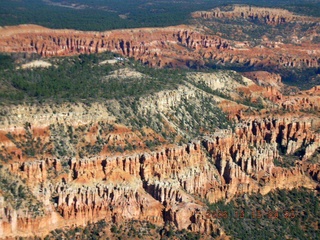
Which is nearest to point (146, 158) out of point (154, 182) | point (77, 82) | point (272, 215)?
point (154, 182)

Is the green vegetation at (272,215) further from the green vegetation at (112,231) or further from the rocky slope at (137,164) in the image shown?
the green vegetation at (112,231)

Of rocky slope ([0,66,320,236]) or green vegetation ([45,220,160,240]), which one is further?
rocky slope ([0,66,320,236])

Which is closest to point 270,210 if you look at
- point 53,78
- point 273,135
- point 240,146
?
point 240,146

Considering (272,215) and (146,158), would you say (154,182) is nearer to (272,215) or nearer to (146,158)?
(146,158)

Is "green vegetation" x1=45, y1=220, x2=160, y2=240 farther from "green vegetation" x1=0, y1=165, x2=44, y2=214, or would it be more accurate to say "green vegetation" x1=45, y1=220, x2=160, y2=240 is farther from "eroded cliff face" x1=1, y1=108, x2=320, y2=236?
"green vegetation" x1=0, y1=165, x2=44, y2=214

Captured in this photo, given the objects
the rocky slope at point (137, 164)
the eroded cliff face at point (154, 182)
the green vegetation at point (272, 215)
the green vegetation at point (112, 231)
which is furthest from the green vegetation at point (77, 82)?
the green vegetation at point (272, 215)

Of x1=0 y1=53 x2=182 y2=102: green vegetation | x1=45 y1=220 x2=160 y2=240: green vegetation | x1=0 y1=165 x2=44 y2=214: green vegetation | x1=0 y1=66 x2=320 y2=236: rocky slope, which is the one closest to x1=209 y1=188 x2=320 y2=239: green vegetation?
x1=0 y1=66 x2=320 y2=236: rocky slope

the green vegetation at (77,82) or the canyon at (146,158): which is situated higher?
the green vegetation at (77,82)

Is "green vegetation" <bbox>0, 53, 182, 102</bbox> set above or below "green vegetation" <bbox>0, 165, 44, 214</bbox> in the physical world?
above
